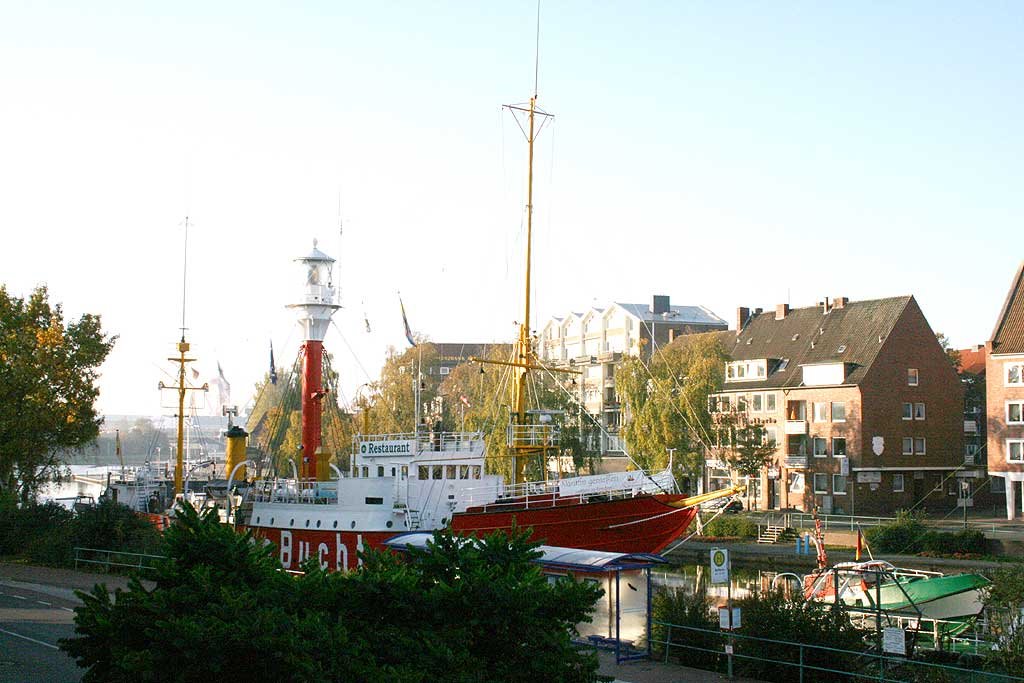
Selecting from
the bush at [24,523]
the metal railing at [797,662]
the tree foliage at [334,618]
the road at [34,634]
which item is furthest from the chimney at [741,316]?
the tree foliage at [334,618]

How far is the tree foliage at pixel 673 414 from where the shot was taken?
67.1 m

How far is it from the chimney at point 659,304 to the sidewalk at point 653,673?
285ft

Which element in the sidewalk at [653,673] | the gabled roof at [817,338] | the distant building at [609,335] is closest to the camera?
the sidewalk at [653,673]

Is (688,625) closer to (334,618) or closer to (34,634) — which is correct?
(334,618)

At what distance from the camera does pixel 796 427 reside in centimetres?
7269

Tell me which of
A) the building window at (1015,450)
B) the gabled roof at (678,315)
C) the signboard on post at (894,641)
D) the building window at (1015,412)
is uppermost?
the gabled roof at (678,315)

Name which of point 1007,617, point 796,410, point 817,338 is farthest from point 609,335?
point 1007,617

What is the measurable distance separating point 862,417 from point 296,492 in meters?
36.6

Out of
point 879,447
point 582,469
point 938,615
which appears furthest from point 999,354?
point 938,615

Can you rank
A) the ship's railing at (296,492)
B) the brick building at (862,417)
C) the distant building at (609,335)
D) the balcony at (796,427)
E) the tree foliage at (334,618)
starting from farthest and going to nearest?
1. the distant building at (609,335)
2. the balcony at (796,427)
3. the brick building at (862,417)
4. the ship's railing at (296,492)
5. the tree foliage at (334,618)

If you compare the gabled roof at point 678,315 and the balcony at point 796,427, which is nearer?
the balcony at point 796,427

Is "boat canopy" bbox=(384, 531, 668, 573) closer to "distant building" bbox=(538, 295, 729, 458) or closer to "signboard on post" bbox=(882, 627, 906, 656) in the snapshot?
"signboard on post" bbox=(882, 627, 906, 656)

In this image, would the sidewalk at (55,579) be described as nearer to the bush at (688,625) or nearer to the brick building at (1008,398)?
the bush at (688,625)

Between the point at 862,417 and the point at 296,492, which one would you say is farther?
the point at 862,417
